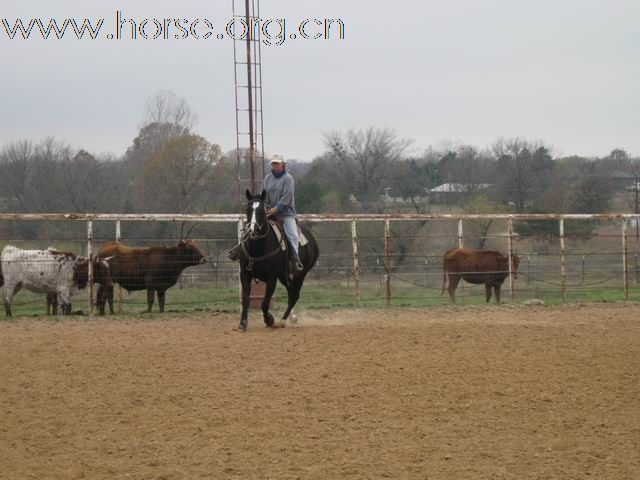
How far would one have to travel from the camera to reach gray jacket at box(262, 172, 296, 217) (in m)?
12.8

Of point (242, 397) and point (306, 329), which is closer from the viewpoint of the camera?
point (242, 397)

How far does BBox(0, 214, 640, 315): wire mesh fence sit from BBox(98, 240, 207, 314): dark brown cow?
0.04 m

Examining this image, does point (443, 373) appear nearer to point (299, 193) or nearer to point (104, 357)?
point (104, 357)

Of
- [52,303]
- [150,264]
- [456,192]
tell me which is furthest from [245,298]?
[456,192]

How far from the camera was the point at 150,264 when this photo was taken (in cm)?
1723

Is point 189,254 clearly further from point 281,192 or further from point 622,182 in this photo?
point 622,182

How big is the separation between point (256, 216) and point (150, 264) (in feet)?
19.7

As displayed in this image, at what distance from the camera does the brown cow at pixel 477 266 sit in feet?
67.3

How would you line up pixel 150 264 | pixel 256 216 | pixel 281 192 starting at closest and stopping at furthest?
pixel 256 216 < pixel 281 192 < pixel 150 264

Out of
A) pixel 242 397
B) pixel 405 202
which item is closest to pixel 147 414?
pixel 242 397

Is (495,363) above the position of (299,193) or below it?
below

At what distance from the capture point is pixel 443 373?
28.3ft

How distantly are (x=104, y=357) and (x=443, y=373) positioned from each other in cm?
410

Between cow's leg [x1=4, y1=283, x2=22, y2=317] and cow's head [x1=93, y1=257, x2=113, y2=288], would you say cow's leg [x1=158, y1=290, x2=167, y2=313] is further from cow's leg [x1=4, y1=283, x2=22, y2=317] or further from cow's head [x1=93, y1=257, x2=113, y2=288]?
cow's leg [x1=4, y1=283, x2=22, y2=317]
